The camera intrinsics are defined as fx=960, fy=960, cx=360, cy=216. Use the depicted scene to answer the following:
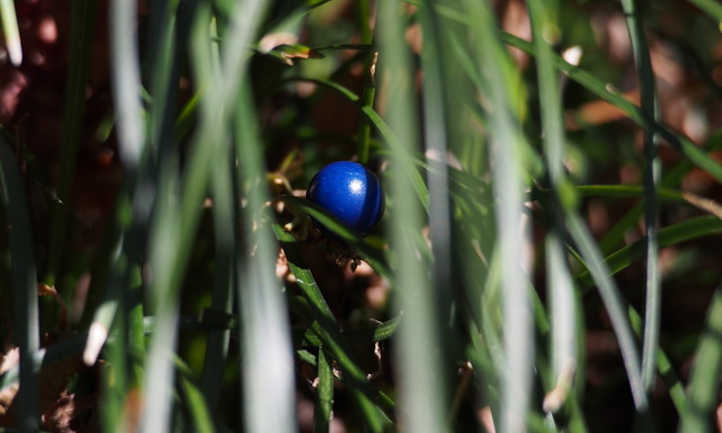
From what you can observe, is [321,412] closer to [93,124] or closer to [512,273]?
[512,273]

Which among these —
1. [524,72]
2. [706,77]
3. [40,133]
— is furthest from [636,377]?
[524,72]

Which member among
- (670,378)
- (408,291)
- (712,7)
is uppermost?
(712,7)

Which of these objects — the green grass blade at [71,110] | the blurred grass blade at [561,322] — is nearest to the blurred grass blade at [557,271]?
the blurred grass blade at [561,322]

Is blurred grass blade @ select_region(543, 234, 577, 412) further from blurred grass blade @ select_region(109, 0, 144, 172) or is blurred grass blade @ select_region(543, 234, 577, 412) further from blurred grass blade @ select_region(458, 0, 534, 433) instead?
blurred grass blade @ select_region(109, 0, 144, 172)

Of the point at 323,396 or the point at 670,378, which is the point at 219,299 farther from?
the point at 670,378

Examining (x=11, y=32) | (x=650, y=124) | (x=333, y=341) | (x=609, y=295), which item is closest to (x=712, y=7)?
(x=650, y=124)

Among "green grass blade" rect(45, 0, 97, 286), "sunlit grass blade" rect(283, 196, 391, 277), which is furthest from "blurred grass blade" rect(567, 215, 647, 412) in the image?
"green grass blade" rect(45, 0, 97, 286)

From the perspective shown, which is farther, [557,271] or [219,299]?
[219,299]
